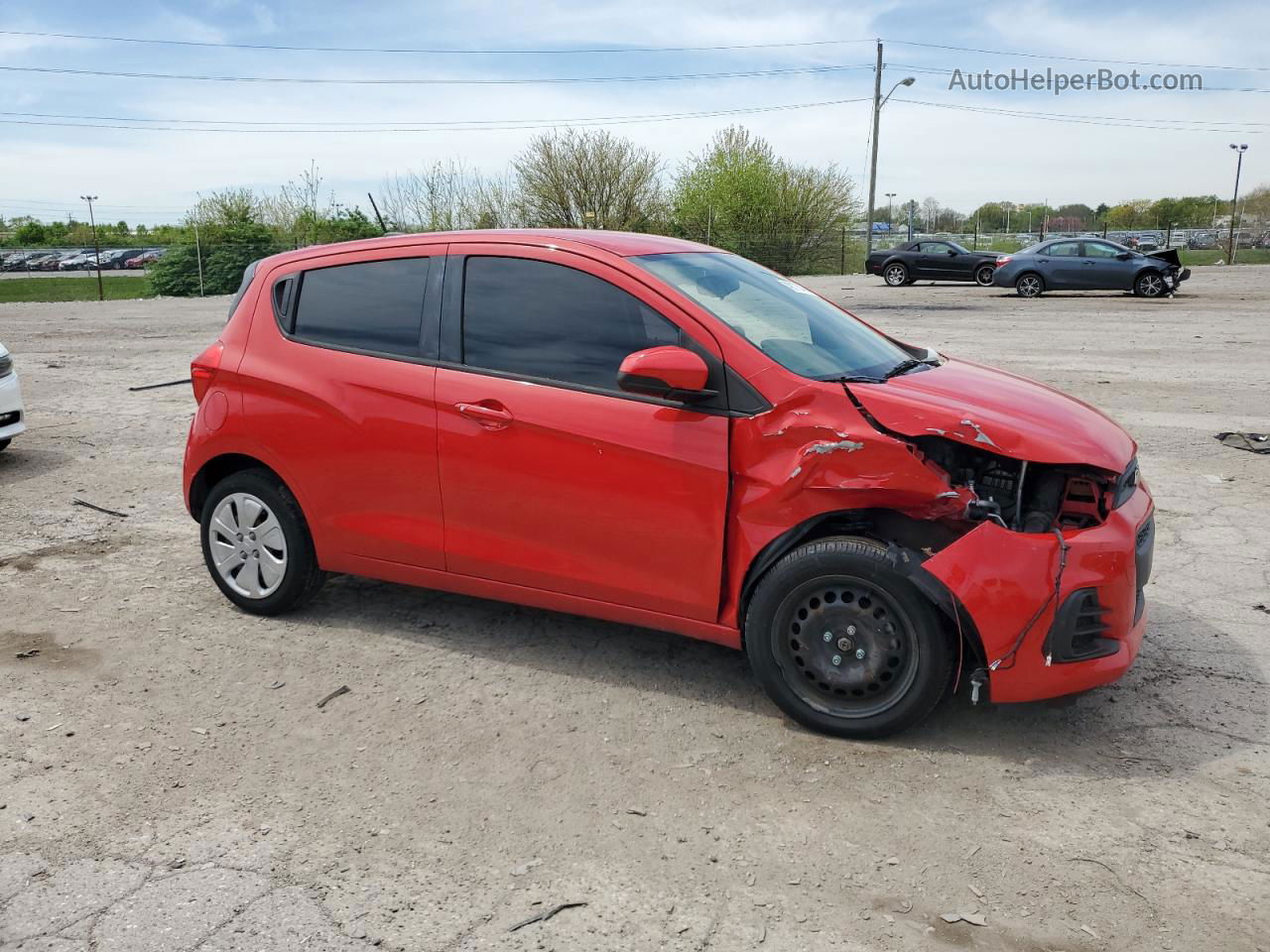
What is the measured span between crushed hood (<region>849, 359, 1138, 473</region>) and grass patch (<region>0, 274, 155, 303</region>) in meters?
33.5

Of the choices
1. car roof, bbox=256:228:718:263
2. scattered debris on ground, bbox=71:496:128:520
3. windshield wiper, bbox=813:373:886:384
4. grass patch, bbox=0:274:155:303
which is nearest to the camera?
windshield wiper, bbox=813:373:886:384

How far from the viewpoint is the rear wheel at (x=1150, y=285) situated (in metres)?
24.6

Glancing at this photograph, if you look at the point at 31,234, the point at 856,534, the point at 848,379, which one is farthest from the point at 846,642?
the point at 31,234

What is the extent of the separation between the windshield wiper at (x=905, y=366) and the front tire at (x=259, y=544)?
8.61 ft

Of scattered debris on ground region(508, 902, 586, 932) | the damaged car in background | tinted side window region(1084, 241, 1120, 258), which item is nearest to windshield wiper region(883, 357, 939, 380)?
scattered debris on ground region(508, 902, 586, 932)

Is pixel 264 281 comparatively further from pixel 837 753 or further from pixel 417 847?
pixel 837 753

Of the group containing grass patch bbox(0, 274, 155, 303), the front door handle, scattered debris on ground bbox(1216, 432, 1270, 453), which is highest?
the front door handle

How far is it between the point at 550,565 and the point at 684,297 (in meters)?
1.15

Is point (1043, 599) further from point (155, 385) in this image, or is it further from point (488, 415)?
point (155, 385)

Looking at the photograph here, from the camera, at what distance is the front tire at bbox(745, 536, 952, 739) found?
3.61 m

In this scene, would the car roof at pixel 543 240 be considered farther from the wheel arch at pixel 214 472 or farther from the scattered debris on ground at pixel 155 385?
the scattered debris on ground at pixel 155 385

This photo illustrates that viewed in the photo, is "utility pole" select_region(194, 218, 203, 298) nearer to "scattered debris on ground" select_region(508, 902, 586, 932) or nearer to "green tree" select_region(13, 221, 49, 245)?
"scattered debris on ground" select_region(508, 902, 586, 932)

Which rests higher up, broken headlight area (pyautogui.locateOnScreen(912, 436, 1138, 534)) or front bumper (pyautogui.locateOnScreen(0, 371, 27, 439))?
broken headlight area (pyautogui.locateOnScreen(912, 436, 1138, 534))

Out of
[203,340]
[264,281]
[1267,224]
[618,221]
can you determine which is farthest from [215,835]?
[1267,224]
